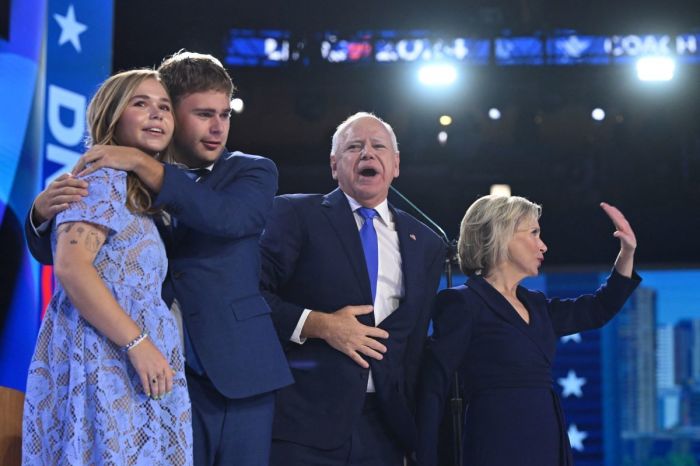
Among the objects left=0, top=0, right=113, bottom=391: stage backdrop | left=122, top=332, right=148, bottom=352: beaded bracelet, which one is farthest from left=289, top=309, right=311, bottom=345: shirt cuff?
left=0, top=0, right=113, bottom=391: stage backdrop

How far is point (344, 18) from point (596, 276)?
13.1ft

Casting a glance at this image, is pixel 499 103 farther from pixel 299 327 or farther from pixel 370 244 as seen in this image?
Result: pixel 299 327

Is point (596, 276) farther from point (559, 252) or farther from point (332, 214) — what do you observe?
point (332, 214)

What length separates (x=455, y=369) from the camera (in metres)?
2.92

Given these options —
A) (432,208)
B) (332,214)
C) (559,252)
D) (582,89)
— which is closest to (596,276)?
(559,252)

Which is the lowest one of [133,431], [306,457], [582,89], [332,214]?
[306,457]

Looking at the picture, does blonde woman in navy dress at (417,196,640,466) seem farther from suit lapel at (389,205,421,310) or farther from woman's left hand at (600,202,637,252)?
suit lapel at (389,205,421,310)

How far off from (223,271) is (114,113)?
429 millimetres

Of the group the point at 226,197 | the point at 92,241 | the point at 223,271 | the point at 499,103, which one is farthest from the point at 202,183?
the point at 499,103

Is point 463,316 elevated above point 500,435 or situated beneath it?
elevated above

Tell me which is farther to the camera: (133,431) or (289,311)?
(289,311)

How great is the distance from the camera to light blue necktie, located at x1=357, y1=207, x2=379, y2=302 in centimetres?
284

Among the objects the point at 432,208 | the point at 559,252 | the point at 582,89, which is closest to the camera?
the point at 559,252

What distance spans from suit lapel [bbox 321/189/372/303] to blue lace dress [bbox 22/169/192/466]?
2.63ft
